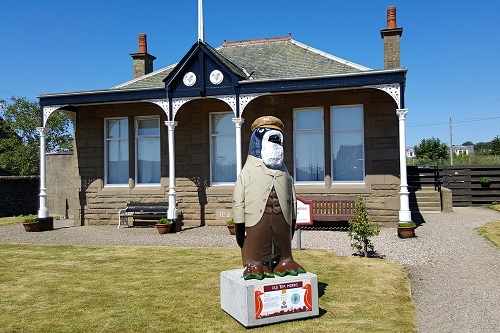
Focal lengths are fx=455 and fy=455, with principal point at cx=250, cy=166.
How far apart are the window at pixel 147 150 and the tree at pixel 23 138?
66.6ft

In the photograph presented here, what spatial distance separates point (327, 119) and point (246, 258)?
340 inches

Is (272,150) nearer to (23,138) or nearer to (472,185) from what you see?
(472,185)

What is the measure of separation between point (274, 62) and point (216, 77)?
2.56m


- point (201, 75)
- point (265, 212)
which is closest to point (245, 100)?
point (201, 75)

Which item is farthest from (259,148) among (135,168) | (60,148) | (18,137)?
(60,148)

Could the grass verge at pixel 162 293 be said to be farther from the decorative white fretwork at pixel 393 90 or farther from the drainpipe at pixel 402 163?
the decorative white fretwork at pixel 393 90

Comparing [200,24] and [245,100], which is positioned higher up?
[200,24]

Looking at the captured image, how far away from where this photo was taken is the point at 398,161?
12.5 metres

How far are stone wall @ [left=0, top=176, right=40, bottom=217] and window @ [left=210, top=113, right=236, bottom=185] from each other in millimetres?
12069

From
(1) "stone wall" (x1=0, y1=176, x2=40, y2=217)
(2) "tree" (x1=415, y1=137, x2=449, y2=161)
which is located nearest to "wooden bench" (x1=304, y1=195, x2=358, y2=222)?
(1) "stone wall" (x1=0, y1=176, x2=40, y2=217)

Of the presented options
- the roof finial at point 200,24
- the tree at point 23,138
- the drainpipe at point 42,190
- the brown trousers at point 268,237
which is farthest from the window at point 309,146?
the tree at point 23,138

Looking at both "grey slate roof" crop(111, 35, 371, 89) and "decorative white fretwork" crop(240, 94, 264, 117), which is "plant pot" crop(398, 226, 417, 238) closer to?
"grey slate roof" crop(111, 35, 371, 89)

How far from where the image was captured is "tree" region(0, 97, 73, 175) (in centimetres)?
3684

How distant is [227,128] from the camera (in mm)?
14180
